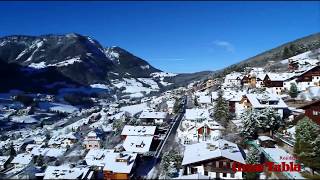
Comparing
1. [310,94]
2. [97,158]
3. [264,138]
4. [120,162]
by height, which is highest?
[310,94]

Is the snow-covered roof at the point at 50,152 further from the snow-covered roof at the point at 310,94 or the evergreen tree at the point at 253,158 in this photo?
the snow-covered roof at the point at 310,94

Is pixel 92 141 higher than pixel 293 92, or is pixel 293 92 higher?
pixel 293 92

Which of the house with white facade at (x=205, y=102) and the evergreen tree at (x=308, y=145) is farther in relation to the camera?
the house with white facade at (x=205, y=102)

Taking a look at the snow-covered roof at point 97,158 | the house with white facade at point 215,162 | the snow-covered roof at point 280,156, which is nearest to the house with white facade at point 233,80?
the snow-covered roof at point 97,158

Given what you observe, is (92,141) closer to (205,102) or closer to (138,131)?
(138,131)

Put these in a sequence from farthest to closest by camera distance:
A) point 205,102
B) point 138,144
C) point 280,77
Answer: point 205,102 < point 280,77 < point 138,144

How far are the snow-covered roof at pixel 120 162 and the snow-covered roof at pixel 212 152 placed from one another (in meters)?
11.4

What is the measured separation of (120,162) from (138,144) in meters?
16.3

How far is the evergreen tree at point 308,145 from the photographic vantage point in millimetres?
50125

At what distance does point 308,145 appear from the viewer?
50.7m

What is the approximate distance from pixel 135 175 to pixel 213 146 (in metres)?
16.4

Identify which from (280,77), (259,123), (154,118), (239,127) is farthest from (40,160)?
(280,77)

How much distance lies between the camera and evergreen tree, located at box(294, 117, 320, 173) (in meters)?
50.1

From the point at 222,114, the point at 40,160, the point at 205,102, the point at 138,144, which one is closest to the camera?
the point at 138,144
